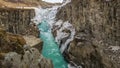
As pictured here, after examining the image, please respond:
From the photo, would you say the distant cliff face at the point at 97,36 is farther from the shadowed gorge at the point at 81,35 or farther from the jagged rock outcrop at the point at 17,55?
the jagged rock outcrop at the point at 17,55

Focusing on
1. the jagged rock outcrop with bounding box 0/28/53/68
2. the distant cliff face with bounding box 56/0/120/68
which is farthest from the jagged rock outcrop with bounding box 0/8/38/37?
the jagged rock outcrop with bounding box 0/28/53/68

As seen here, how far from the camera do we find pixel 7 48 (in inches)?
1395

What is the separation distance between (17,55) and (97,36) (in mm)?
36742

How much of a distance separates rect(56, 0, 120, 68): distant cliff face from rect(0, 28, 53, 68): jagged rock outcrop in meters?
25.1

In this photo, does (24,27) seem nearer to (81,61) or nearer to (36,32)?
(36,32)

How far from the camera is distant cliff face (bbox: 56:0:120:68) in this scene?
62.0 m

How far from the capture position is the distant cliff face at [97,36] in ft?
203

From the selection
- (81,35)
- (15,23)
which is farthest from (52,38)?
(81,35)

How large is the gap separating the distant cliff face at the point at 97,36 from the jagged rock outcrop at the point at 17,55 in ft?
82.3

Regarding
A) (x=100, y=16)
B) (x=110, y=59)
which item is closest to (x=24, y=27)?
(x=100, y=16)

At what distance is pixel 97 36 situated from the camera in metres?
68.1

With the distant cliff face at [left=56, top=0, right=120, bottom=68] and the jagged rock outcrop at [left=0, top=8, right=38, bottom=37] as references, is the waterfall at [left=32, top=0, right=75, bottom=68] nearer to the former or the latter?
the distant cliff face at [left=56, top=0, right=120, bottom=68]

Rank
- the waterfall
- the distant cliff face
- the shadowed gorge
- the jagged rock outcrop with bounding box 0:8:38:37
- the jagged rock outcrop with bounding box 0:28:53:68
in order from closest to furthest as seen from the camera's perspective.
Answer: the jagged rock outcrop with bounding box 0:28:53:68
the distant cliff face
the shadowed gorge
the waterfall
the jagged rock outcrop with bounding box 0:8:38:37

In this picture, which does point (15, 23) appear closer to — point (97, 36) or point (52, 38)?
point (52, 38)
